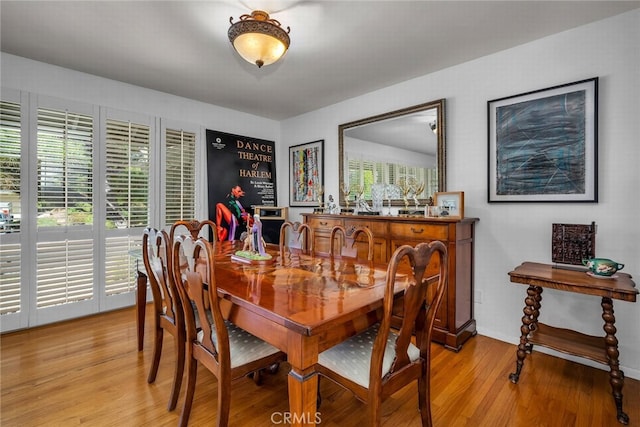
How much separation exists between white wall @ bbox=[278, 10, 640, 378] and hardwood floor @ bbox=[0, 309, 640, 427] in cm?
33

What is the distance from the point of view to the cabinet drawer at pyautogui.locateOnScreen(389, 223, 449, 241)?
2629mm

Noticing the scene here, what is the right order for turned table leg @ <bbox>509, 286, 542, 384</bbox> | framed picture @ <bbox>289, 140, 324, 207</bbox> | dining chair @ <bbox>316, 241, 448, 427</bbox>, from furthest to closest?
framed picture @ <bbox>289, 140, 324, 207</bbox>
turned table leg @ <bbox>509, 286, 542, 384</bbox>
dining chair @ <bbox>316, 241, 448, 427</bbox>

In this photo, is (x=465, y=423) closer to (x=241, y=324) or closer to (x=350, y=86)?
(x=241, y=324)

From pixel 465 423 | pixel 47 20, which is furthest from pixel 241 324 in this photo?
pixel 47 20

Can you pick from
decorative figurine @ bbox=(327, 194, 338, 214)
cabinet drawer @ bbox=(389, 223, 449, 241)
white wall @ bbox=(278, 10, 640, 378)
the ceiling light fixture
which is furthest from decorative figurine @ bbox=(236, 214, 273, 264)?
white wall @ bbox=(278, 10, 640, 378)

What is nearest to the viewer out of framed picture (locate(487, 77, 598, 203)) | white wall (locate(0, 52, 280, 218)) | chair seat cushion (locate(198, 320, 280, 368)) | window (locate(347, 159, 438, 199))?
chair seat cushion (locate(198, 320, 280, 368))

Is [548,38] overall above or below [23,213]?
above

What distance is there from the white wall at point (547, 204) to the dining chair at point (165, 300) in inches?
101

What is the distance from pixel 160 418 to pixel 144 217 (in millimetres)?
2498

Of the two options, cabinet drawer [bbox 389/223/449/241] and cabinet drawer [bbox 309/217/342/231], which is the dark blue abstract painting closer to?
cabinet drawer [bbox 389/223/449/241]

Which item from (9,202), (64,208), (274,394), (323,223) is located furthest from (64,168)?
(274,394)

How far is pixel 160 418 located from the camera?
69.1 inches

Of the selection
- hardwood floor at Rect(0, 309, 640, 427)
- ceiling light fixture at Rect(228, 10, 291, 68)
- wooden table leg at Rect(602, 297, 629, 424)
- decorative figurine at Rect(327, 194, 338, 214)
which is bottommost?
hardwood floor at Rect(0, 309, 640, 427)

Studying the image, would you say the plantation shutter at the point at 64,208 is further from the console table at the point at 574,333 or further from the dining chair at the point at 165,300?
the console table at the point at 574,333
